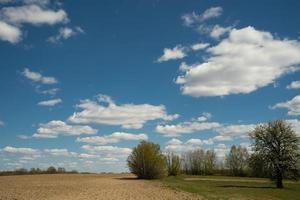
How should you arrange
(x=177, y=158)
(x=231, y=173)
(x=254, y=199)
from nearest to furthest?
1. (x=254, y=199)
2. (x=177, y=158)
3. (x=231, y=173)

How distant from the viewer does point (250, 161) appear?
59.9 metres

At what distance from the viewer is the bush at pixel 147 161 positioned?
292 ft

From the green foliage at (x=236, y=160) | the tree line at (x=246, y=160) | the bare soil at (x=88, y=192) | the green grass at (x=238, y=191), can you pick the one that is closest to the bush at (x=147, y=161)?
the tree line at (x=246, y=160)

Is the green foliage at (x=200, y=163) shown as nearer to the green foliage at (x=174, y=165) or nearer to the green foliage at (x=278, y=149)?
the green foliage at (x=174, y=165)

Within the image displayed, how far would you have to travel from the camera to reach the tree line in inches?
2258

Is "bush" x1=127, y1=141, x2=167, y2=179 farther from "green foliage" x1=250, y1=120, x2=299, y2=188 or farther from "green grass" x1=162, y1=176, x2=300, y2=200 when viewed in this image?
"green foliage" x1=250, y1=120, x2=299, y2=188

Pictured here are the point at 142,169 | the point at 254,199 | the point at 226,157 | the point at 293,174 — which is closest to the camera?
the point at 254,199

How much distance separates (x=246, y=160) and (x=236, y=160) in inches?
2244

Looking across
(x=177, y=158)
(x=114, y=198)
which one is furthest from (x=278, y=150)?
(x=177, y=158)

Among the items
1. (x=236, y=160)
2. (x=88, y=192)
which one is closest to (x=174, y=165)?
(x=236, y=160)

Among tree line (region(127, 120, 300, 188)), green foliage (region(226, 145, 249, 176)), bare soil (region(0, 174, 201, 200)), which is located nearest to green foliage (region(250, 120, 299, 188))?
tree line (region(127, 120, 300, 188))

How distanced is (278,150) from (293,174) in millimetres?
3918

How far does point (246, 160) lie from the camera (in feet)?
293

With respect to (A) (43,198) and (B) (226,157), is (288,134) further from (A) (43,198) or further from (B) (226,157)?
(B) (226,157)
